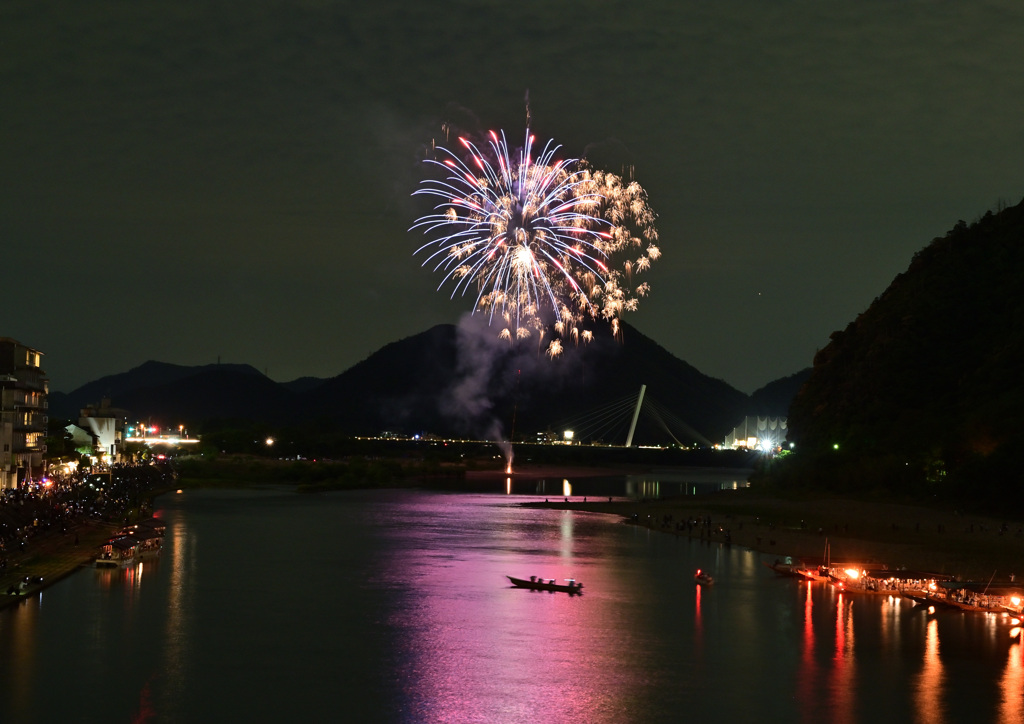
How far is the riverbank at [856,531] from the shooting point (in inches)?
1751

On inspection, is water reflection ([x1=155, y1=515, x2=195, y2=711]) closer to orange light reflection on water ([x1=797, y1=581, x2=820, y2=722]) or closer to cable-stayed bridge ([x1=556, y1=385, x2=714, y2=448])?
orange light reflection on water ([x1=797, y1=581, x2=820, y2=722])

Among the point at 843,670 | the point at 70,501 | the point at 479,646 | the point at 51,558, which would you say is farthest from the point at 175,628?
the point at 70,501

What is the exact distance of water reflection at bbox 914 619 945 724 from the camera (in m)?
24.0

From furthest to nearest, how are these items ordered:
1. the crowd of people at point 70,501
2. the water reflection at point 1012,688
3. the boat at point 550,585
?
the crowd of people at point 70,501 < the boat at point 550,585 < the water reflection at point 1012,688

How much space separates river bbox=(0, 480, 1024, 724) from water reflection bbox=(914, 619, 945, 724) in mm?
72

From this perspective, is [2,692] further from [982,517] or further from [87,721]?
[982,517]

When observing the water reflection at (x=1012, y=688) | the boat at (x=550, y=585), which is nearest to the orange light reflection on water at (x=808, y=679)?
the water reflection at (x=1012, y=688)

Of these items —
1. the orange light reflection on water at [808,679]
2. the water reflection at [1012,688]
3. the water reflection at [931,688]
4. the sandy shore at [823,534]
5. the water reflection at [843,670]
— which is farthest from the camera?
the sandy shore at [823,534]

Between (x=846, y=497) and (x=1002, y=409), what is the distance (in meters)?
11.6

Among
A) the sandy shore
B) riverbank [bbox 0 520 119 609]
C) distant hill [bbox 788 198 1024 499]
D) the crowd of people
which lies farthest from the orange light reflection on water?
distant hill [bbox 788 198 1024 499]

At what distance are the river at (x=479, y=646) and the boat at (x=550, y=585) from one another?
49 cm

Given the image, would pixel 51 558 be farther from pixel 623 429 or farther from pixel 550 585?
pixel 623 429

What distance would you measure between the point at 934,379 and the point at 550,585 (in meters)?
55.5

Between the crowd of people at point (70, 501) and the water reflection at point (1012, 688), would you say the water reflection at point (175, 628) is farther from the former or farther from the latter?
the water reflection at point (1012, 688)
